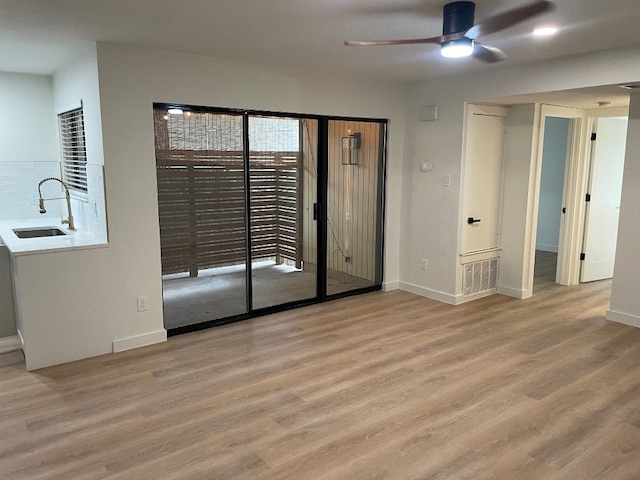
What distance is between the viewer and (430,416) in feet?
9.64

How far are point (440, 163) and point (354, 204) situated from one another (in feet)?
3.35

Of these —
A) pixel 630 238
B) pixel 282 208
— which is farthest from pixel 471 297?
pixel 282 208

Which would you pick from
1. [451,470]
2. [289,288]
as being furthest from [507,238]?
[451,470]

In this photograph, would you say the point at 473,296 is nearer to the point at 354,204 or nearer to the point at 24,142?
the point at 354,204

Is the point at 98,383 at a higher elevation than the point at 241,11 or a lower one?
lower

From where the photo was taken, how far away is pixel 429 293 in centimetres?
547

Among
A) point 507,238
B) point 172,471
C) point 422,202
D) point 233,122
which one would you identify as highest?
point 233,122

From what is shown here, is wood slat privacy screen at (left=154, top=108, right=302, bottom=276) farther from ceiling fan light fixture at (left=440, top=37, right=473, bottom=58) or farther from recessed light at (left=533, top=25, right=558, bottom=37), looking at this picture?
recessed light at (left=533, top=25, right=558, bottom=37)

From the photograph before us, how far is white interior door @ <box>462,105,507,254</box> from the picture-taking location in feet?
16.6

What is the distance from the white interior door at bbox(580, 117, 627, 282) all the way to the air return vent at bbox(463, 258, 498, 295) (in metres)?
1.34

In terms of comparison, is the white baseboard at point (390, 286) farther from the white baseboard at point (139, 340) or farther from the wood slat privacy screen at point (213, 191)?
the white baseboard at point (139, 340)

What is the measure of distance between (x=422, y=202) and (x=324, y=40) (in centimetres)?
249

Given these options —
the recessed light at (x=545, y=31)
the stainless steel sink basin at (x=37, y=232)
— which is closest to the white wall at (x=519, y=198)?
the recessed light at (x=545, y=31)

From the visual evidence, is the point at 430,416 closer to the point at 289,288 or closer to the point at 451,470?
the point at 451,470
